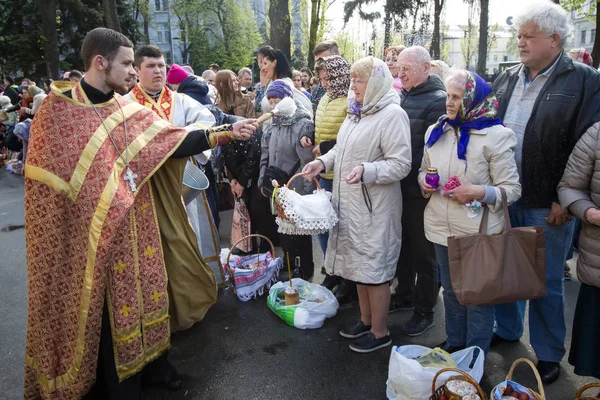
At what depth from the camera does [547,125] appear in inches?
109

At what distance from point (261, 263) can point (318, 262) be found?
3.29 feet

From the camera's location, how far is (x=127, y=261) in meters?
2.63

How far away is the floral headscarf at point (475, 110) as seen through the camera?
9.00ft

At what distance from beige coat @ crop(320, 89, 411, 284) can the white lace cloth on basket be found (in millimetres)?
148

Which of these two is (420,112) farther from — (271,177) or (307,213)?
(271,177)

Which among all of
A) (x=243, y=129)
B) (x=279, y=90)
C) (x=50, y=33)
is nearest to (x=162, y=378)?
(x=243, y=129)

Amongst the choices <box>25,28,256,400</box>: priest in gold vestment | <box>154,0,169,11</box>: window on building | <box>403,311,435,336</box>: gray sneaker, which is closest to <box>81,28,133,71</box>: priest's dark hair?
<box>25,28,256,400</box>: priest in gold vestment

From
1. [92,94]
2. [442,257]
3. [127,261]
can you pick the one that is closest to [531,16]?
[442,257]

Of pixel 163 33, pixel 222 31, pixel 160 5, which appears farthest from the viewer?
pixel 163 33

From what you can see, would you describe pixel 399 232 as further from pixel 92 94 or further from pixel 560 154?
pixel 92 94

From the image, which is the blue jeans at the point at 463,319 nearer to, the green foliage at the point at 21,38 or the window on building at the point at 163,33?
the green foliage at the point at 21,38

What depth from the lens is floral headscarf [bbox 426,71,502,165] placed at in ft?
9.00

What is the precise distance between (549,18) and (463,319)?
1970mm

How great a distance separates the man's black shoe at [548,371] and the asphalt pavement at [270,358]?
43mm
